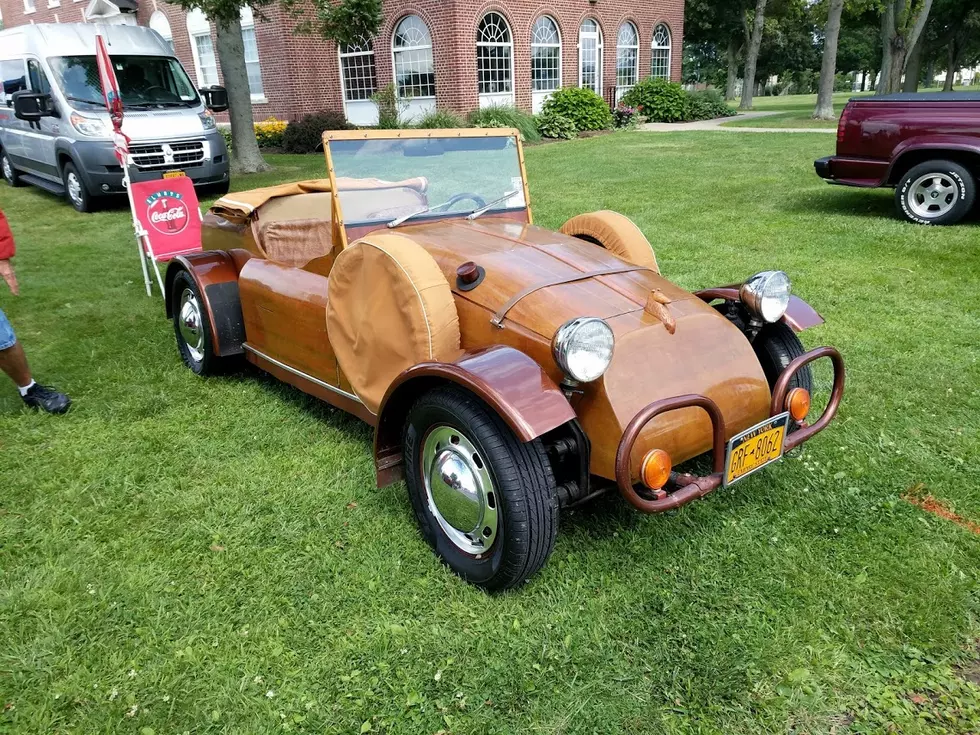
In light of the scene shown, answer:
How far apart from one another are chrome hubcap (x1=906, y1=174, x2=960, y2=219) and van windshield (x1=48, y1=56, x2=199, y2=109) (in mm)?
10568

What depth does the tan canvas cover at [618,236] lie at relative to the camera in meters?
3.79

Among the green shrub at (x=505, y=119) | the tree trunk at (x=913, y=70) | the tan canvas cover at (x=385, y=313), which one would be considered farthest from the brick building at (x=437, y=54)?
the tan canvas cover at (x=385, y=313)

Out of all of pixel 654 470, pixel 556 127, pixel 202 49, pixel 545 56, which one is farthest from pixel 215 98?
pixel 202 49

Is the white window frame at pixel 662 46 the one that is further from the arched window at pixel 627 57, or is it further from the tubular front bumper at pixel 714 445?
the tubular front bumper at pixel 714 445

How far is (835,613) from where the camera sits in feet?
8.37

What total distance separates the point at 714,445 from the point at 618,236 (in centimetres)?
165

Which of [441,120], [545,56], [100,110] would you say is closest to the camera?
[100,110]

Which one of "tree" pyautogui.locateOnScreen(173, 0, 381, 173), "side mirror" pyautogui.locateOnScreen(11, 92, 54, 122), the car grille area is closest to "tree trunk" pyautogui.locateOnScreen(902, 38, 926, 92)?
"tree" pyautogui.locateOnScreen(173, 0, 381, 173)

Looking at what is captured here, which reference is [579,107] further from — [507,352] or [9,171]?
[507,352]

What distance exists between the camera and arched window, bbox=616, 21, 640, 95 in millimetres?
24298

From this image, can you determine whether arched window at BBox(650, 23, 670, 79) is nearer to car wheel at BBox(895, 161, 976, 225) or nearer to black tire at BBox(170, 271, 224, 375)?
car wheel at BBox(895, 161, 976, 225)

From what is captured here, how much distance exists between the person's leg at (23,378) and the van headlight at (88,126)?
24.4 feet

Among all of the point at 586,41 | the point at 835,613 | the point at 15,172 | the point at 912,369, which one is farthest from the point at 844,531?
the point at 586,41

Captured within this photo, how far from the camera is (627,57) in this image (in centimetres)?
2480
